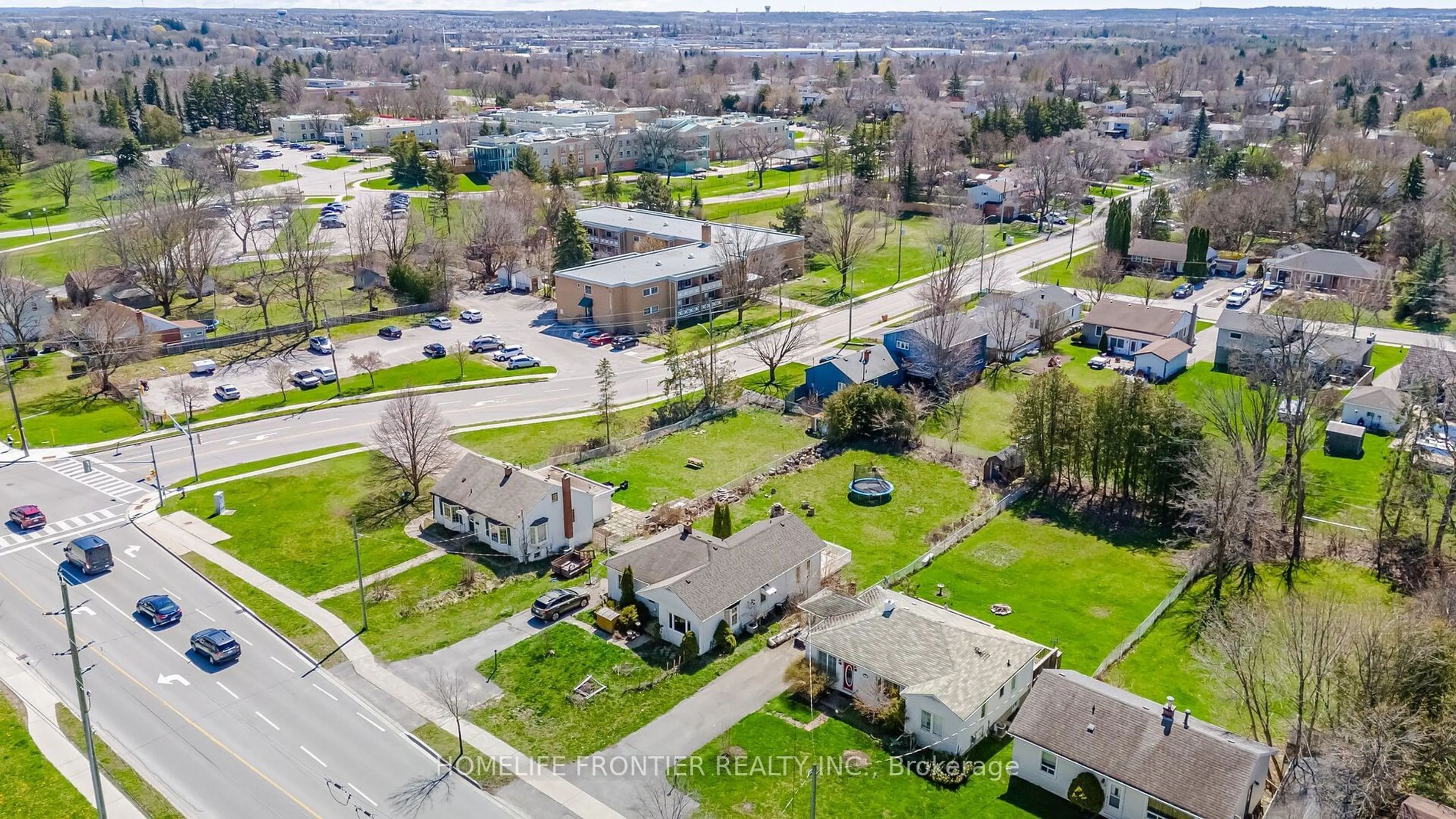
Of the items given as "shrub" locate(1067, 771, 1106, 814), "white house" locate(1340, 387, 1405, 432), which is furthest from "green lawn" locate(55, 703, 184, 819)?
"white house" locate(1340, 387, 1405, 432)

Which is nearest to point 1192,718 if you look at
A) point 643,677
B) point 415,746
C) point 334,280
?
point 643,677

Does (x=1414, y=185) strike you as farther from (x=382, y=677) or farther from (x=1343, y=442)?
(x=382, y=677)

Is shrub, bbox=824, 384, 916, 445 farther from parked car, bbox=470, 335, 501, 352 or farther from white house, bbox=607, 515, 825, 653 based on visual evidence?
parked car, bbox=470, 335, 501, 352

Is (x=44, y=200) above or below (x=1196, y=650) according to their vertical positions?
above

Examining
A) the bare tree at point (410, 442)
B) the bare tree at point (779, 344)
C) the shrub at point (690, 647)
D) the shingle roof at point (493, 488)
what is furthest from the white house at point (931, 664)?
the bare tree at point (779, 344)

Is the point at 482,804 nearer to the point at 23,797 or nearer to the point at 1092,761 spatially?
the point at 23,797

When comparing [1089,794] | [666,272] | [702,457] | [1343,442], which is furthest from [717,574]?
[666,272]

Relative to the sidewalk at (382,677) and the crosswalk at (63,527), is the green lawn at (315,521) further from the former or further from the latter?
the crosswalk at (63,527)
